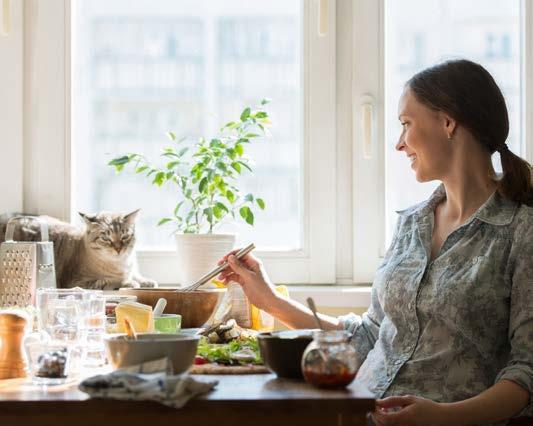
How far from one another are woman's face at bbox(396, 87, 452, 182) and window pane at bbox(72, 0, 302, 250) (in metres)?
1.14

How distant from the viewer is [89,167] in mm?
2961

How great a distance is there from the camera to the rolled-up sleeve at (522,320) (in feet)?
5.04

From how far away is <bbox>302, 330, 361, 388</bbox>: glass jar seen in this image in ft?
3.77

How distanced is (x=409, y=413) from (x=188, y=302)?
2.14 feet

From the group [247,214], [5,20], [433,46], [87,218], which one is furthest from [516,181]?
[5,20]

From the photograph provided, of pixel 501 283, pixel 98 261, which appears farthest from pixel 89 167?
pixel 501 283

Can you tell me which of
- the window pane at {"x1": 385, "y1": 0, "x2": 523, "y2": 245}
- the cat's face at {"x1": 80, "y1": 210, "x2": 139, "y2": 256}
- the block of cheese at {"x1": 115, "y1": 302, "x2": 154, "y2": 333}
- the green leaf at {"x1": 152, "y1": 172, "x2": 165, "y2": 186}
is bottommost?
the block of cheese at {"x1": 115, "y1": 302, "x2": 154, "y2": 333}

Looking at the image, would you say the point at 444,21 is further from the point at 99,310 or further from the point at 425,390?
the point at 99,310

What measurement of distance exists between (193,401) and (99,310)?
44 cm

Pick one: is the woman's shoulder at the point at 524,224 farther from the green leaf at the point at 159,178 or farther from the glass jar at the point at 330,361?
the green leaf at the point at 159,178

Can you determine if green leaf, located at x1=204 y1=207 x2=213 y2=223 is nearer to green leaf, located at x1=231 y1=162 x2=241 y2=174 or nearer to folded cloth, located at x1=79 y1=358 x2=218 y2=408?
green leaf, located at x1=231 y1=162 x2=241 y2=174

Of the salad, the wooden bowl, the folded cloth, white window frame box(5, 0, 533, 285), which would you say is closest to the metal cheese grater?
the wooden bowl

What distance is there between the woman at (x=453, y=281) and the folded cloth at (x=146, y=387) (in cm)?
50

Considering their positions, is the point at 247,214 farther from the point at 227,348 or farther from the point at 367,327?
the point at 227,348
